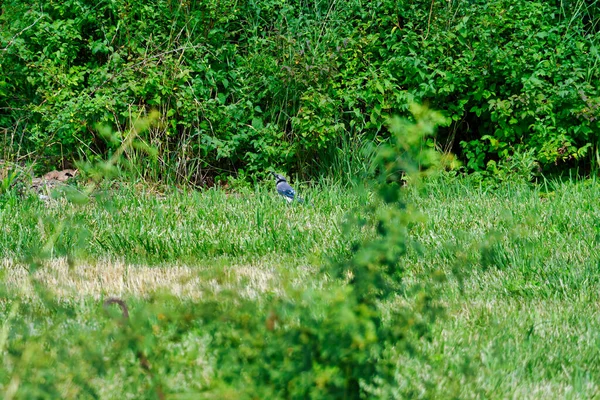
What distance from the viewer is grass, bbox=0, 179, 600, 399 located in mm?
2652

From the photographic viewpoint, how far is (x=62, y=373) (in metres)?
2.26

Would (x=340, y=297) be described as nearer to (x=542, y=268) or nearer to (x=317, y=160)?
(x=542, y=268)

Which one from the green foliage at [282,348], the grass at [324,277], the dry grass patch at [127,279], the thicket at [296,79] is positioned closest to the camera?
the green foliage at [282,348]

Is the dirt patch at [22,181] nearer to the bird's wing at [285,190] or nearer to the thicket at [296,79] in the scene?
the thicket at [296,79]

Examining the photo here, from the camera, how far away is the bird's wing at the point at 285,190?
5902 mm

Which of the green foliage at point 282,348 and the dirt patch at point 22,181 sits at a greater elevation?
the green foliage at point 282,348

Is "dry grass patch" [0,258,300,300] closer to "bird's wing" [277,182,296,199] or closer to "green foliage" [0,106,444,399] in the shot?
"green foliage" [0,106,444,399]

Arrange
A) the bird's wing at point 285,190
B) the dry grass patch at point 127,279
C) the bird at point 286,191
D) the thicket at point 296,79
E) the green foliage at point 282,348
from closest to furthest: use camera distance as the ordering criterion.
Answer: the green foliage at point 282,348 < the dry grass patch at point 127,279 < the bird at point 286,191 < the bird's wing at point 285,190 < the thicket at point 296,79

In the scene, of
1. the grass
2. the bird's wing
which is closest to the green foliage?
the grass

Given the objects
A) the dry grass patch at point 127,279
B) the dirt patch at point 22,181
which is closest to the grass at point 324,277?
the dry grass patch at point 127,279

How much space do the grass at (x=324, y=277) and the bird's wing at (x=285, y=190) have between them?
0.09 metres

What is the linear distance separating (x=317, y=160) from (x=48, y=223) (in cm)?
307

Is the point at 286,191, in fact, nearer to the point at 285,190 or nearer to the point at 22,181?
the point at 285,190

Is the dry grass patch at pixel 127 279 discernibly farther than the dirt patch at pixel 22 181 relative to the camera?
No
